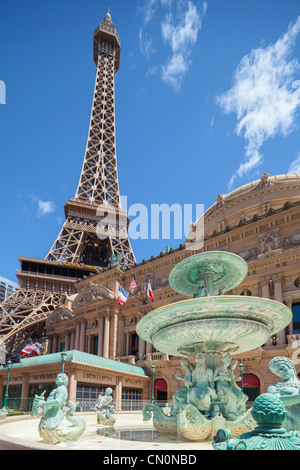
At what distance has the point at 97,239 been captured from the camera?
68625 millimetres

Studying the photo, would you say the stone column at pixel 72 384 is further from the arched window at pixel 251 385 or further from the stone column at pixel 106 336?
the arched window at pixel 251 385

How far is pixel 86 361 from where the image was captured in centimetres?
2580

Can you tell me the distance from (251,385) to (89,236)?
158ft

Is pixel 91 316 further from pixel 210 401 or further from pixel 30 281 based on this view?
pixel 210 401

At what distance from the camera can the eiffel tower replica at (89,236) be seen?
51688 millimetres

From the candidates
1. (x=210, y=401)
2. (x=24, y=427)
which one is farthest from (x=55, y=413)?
(x=24, y=427)

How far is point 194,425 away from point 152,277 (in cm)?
2590

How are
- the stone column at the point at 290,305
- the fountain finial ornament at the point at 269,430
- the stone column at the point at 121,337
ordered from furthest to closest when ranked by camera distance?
the stone column at the point at 121,337 < the stone column at the point at 290,305 < the fountain finial ornament at the point at 269,430

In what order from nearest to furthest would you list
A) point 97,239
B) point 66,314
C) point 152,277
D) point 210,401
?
point 210,401 < point 152,277 < point 66,314 < point 97,239

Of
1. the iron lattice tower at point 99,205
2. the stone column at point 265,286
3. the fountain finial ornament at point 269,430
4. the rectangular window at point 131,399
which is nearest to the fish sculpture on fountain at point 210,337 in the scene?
the fountain finial ornament at point 269,430

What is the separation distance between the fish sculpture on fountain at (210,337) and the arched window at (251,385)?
14518 mm

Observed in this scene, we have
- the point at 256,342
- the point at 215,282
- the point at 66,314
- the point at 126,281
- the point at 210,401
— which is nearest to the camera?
the point at 210,401

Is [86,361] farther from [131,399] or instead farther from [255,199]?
[255,199]

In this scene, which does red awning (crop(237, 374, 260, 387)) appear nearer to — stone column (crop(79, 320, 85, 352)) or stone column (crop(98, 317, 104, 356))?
stone column (crop(98, 317, 104, 356))
